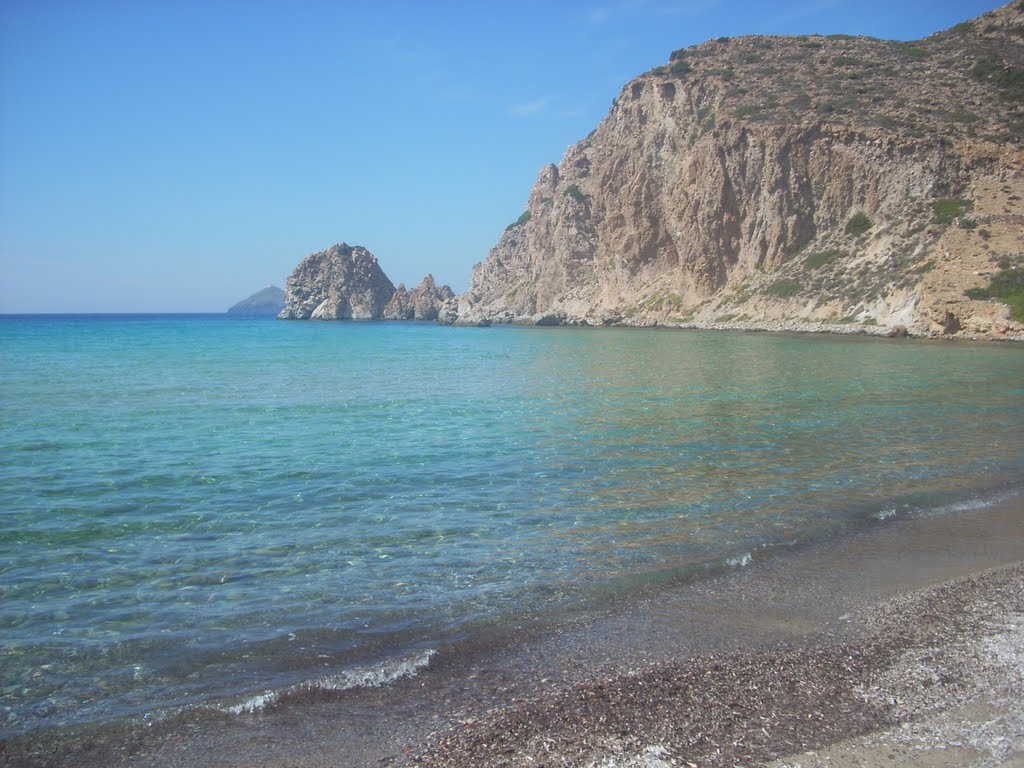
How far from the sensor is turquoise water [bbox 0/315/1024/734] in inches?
243

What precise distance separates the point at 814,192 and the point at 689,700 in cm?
7467

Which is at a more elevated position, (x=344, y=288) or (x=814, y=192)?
(x=814, y=192)

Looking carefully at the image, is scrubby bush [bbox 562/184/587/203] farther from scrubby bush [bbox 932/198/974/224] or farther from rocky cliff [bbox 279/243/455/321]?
scrubby bush [bbox 932/198/974/224]

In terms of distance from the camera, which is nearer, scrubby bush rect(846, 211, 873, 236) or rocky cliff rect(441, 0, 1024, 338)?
rocky cliff rect(441, 0, 1024, 338)

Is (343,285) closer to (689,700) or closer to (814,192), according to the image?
(814,192)

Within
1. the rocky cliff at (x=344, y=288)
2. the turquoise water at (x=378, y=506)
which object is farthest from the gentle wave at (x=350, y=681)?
the rocky cliff at (x=344, y=288)

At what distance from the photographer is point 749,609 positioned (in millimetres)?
6781

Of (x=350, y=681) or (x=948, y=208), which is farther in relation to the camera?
(x=948, y=208)

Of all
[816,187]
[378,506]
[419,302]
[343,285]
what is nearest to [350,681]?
[378,506]

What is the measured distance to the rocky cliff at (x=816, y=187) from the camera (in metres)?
54.4

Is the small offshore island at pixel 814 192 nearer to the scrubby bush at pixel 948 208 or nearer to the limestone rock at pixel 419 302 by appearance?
the scrubby bush at pixel 948 208

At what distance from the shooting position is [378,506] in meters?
10.5

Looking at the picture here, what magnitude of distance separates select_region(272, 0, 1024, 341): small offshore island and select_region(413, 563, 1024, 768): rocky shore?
48212 mm

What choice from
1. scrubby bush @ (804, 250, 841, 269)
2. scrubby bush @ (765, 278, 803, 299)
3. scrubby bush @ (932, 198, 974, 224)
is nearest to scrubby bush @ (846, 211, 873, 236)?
scrubby bush @ (804, 250, 841, 269)
